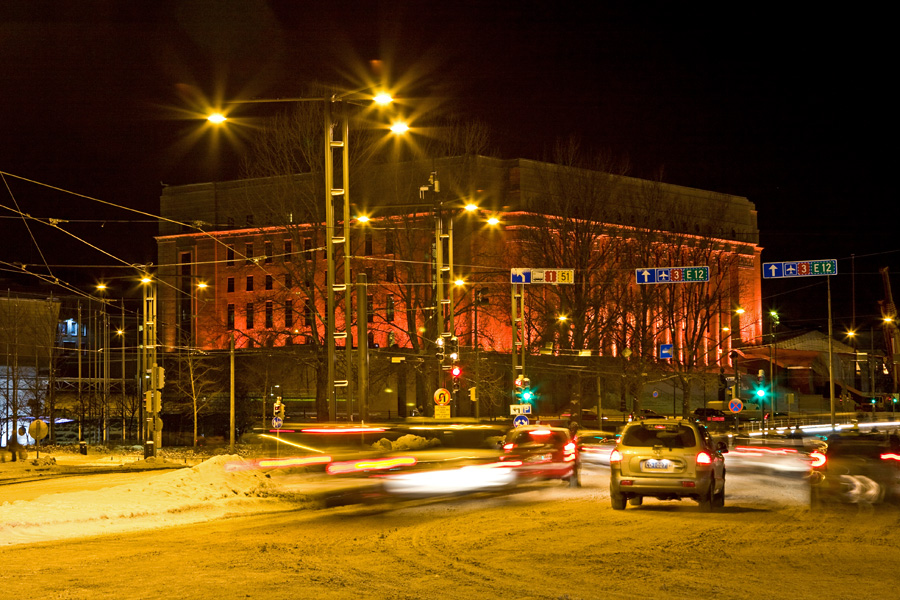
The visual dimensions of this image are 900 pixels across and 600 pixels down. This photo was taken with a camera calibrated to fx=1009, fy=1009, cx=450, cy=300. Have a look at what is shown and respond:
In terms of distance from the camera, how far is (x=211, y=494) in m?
19.3

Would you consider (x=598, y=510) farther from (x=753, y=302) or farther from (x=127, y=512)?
(x=753, y=302)

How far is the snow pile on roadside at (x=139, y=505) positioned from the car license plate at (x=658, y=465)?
7345 mm

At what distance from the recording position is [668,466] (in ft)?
58.4

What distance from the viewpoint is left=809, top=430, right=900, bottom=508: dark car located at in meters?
20.6

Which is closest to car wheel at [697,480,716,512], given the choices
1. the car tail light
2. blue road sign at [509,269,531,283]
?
the car tail light

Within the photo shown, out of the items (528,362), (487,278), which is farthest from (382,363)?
(528,362)

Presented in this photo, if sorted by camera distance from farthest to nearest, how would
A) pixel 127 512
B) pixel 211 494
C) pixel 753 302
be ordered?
pixel 753 302
pixel 211 494
pixel 127 512

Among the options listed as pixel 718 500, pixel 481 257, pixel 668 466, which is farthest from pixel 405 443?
pixel 481 257

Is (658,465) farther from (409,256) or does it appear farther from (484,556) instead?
(409,256)

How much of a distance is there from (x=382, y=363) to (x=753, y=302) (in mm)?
50236

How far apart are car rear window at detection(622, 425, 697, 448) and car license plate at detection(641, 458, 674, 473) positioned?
0.29 m

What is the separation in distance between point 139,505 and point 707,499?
10.0 m

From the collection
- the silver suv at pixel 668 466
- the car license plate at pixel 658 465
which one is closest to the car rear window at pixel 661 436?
the silver suv at pixel 668 466

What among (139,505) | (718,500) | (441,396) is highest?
(441,396)
